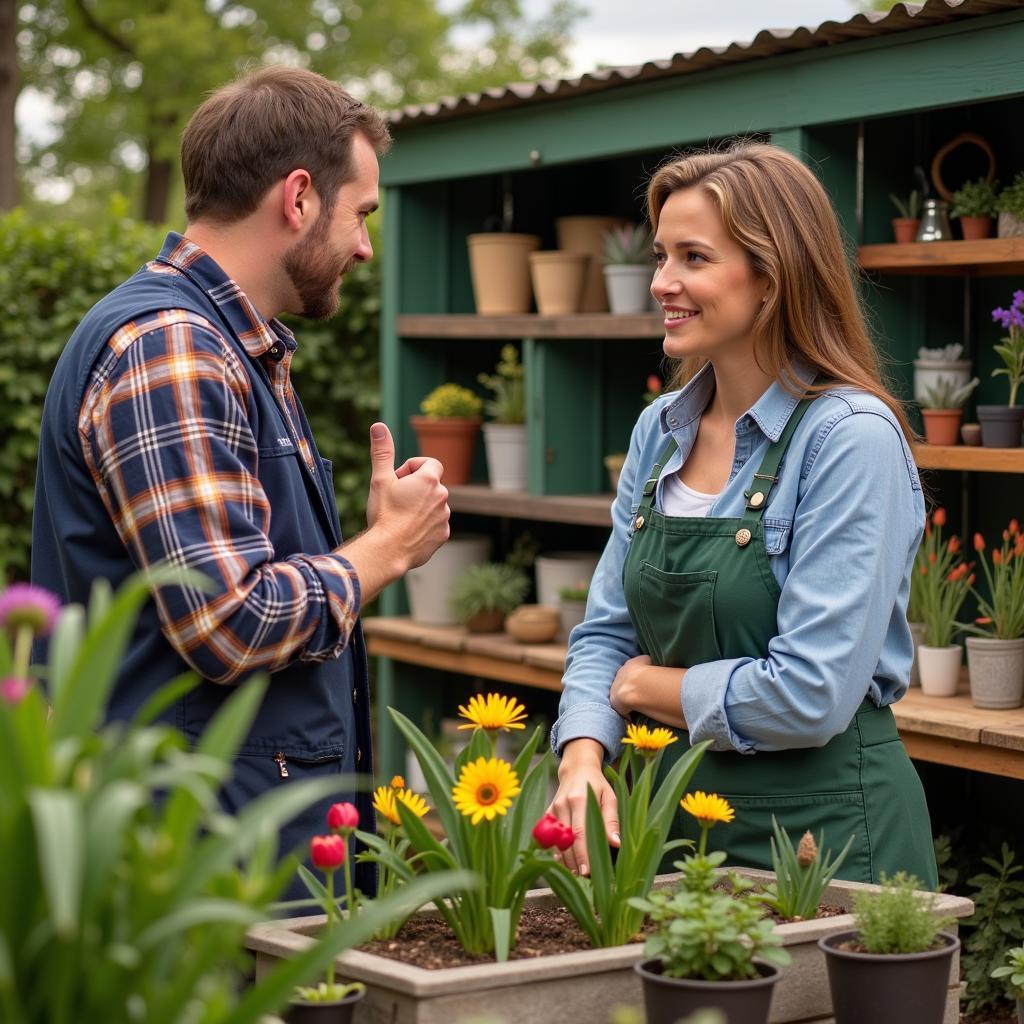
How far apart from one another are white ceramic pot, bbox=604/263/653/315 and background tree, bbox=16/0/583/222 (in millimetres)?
10138

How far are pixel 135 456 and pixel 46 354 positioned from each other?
4.19 metres

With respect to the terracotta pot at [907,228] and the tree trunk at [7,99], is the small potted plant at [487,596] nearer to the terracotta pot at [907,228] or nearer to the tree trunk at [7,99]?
the terracotta pot at [907,228]

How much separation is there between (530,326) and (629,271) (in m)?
0.42

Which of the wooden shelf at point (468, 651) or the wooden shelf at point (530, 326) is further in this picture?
the wooden shelf at point (468, 651)

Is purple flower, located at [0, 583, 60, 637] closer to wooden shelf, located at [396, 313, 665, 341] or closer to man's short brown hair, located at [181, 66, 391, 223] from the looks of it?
man's short brown hair, located at [181, 66, 391, 223]

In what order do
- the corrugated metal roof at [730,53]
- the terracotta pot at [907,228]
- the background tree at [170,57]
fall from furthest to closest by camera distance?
the background tree at [170,57] < the terracotta pot at [907,228] < the corrugated metal roof at [730,53]

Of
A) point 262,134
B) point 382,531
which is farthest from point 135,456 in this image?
point 262,134

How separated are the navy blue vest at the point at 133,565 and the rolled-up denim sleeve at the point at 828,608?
1.68ft

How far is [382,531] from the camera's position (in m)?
2.06

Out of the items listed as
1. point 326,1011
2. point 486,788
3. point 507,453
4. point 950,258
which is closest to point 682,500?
point 486,788

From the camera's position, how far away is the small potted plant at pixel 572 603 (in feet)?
16.5

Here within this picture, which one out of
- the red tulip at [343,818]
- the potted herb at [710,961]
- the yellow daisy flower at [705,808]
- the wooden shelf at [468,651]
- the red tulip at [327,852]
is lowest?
the wooden shelf at [468,651]

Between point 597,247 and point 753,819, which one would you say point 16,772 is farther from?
point 597,247

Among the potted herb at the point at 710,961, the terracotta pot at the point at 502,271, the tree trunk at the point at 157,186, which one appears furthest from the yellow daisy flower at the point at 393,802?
the tree trunk at the point at 157,186
